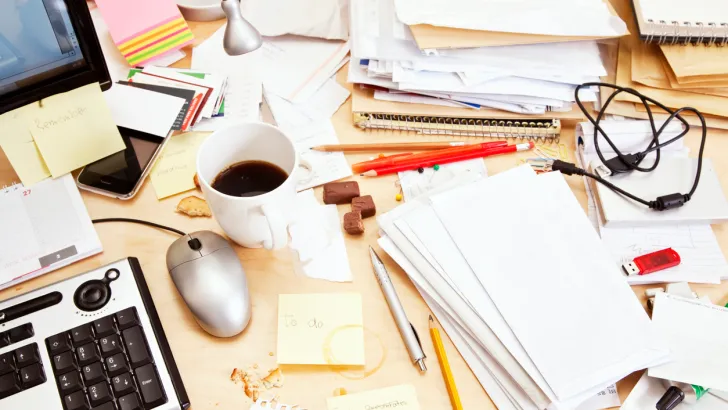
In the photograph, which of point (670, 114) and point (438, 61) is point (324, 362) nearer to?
point (438, 61)

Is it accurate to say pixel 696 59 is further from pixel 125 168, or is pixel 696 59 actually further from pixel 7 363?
pixel 7 363

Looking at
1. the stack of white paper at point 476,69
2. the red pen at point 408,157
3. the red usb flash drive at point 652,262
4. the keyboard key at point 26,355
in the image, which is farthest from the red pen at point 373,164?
the keyboard key at point 26,355

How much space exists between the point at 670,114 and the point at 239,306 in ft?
2.09

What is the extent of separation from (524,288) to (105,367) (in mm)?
436

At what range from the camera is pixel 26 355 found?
1.87 ft

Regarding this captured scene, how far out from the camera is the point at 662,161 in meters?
0.77

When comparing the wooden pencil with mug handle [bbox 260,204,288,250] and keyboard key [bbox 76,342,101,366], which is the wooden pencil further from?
keyboard key [bbox 76,342,101,366]

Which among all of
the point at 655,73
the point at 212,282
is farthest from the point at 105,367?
the point at 655,73

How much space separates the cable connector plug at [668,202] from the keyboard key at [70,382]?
2.19ft

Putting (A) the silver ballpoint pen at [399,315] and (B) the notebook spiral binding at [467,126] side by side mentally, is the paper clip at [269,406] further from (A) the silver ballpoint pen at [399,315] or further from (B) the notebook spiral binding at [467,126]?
(B) the notebook spiral binding at [467,126]

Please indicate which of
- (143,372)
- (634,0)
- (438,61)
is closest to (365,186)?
(438,61)

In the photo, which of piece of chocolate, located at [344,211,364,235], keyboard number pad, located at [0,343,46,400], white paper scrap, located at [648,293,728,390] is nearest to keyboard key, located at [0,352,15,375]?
keyboard number pad, located at [0,343,46,400]

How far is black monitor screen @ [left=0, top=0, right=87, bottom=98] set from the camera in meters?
0.61

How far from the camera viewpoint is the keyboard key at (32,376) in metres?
0.56
